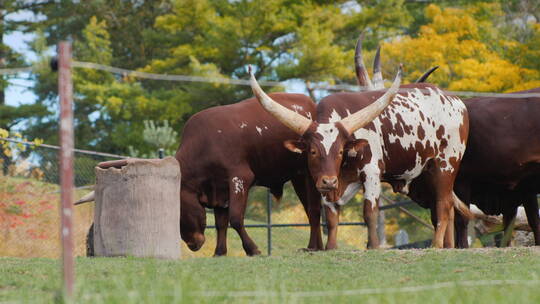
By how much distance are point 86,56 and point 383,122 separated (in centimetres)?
1529

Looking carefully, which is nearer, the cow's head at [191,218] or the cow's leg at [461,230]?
the cow's head at [191,218]

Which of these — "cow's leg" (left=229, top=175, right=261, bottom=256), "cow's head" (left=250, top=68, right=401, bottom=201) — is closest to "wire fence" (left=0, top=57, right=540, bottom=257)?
"cow's leg" (left=229, top=175, right=261, bottom=256)

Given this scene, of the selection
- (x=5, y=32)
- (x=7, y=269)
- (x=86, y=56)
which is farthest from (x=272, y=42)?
(x=7, y=269)

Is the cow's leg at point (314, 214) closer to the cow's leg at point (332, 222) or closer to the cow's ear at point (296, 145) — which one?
the cow's leg at point (332, 222)

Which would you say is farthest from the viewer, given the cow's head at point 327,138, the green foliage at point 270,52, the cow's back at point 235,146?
the green foliage at point 270,52

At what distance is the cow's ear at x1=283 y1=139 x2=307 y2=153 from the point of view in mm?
7691

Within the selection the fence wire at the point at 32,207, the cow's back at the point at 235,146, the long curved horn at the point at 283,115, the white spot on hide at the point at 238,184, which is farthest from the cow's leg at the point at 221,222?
the fence wire at the point at 32,207

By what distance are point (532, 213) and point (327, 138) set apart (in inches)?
127

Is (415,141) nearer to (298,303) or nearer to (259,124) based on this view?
(259,124)

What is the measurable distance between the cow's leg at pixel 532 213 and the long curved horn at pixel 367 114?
260cm

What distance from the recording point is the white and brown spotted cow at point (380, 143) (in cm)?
764

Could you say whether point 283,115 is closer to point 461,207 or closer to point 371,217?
point 371,217

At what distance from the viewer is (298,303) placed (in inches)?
161

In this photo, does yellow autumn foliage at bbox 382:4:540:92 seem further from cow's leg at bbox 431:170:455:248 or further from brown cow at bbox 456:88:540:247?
cow's leg at bbox 431:170:455:248
